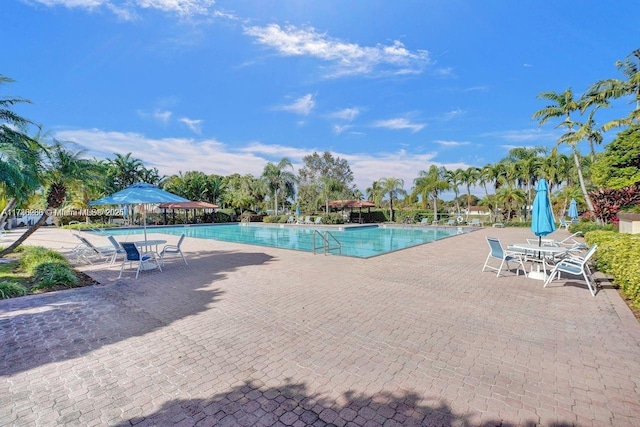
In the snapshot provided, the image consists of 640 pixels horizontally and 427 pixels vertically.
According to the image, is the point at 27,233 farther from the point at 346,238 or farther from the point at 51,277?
the point at 346,238

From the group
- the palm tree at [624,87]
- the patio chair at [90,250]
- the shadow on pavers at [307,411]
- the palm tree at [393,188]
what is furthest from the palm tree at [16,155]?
the palm tree at [393,188]

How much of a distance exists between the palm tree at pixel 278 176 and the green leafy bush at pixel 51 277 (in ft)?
93.1

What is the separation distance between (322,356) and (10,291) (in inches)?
252

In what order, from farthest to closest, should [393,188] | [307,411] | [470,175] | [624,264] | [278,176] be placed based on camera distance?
[278,176] → [470,175] → [393,188] → [624,264] → [307,411]

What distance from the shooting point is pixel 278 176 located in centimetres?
3547

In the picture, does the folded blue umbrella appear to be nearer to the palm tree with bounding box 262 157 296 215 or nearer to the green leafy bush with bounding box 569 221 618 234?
the green leafy bush with bounding box 569 221 618 234

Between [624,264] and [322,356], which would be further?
[624,264]

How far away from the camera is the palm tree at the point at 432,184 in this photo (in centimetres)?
2942

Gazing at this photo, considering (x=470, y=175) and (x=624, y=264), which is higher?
(x=470, y=175)

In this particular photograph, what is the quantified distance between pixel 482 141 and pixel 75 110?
36598mm

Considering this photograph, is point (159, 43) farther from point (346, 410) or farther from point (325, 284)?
point (346, 410)

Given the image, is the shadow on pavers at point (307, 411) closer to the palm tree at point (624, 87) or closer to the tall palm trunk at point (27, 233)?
the tall palm trunk at point (27, 233)

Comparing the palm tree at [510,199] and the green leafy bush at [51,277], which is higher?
the palm tree at [510,199]

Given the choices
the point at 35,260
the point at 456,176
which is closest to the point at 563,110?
the point at 456,176
